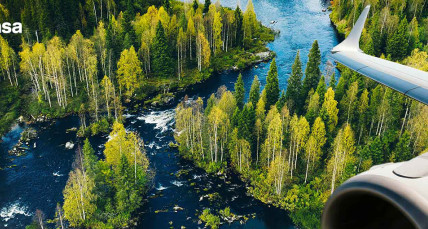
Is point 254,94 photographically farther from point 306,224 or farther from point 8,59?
point 8,59

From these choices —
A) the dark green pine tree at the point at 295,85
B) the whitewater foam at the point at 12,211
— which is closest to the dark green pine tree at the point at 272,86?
the dark green pine tree at the point at 295,85

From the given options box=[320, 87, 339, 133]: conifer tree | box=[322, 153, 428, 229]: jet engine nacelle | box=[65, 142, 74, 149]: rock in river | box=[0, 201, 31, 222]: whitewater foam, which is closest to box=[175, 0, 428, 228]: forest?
box=[320, 87, 339, 133]: conifer tree

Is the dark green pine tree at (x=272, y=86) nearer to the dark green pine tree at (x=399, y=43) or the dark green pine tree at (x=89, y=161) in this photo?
the dark green pine tree at (x=89, y=161)

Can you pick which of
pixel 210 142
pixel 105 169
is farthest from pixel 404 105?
pixel 105 169

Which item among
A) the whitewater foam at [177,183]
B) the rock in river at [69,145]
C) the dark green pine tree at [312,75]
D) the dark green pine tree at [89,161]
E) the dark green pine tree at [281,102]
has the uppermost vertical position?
the dark green pine tree at [312,75]

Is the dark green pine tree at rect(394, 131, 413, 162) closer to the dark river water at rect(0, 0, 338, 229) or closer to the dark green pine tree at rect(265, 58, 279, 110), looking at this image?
the dark river water at rect(0, 0, 338, 229)
